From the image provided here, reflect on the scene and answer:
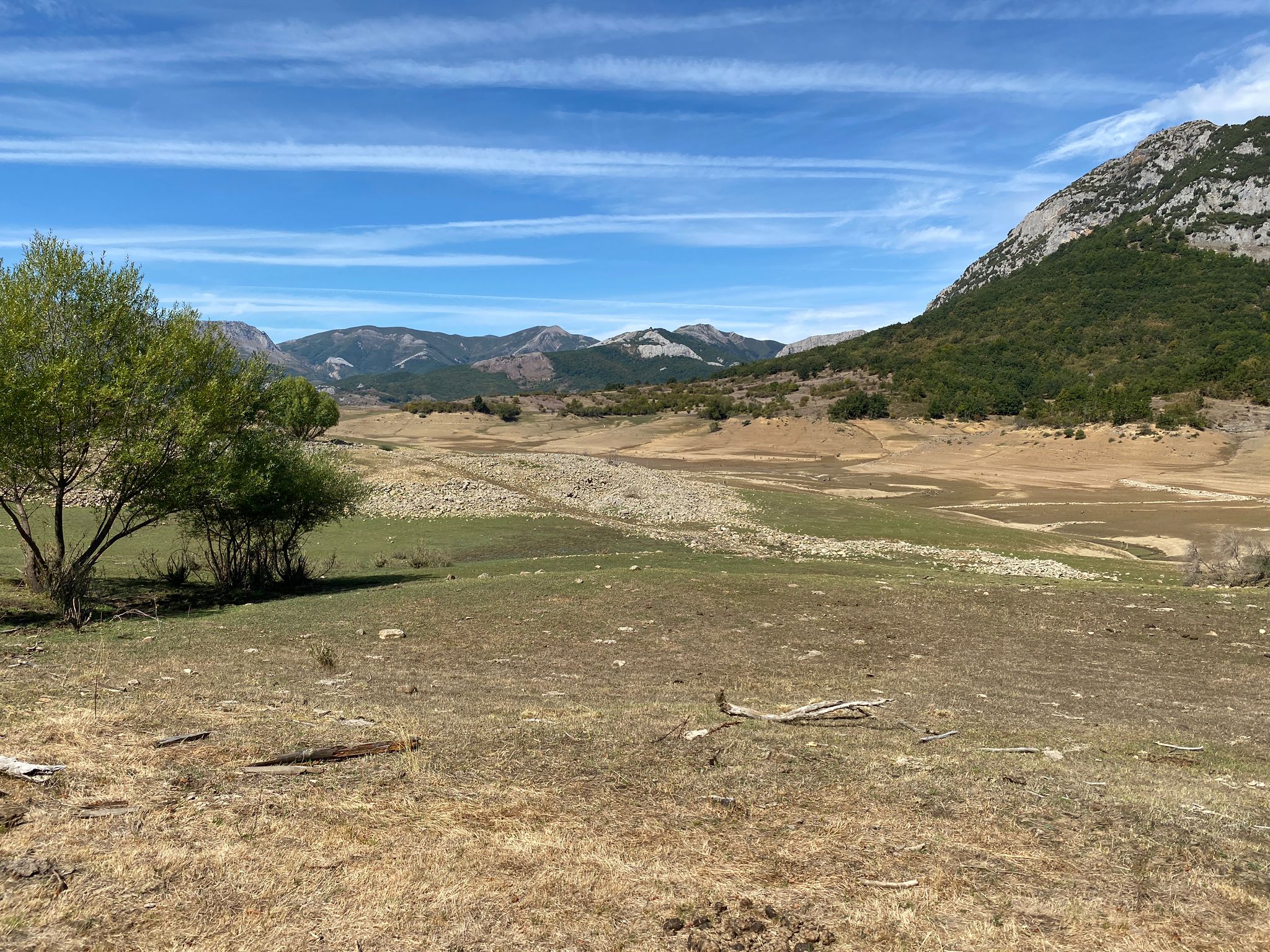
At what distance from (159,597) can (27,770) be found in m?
15.8

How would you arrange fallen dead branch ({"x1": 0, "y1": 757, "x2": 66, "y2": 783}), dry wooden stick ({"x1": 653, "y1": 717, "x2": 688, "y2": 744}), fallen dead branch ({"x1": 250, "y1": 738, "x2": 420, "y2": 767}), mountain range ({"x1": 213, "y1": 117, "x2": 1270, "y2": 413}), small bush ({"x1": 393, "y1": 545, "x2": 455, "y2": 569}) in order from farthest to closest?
mountain range ({"x1": 213, "y1": 117, "x2": 1270, "y2": 413}) → small bush ({"x1": 393, "y1": 545, "x2": 455, "y2": 569}) → dry wooden stick ({"x1": 653, "y1": 717, "x2": 688, "y2": 744}) → fallen dead branch ({"x1": 250, "y1": 738, "x2": 420, "y2": 767}) → fallen dead branch ({"x1": 0, "y1": 757, "x2": 66, "y2": 783})

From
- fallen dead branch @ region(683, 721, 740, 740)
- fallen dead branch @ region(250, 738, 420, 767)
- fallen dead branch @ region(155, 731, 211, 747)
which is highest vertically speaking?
fallen dead branch @ region(155, 731, 211, 747)

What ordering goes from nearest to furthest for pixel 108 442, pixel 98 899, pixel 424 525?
pixel 98 899 < pixel 108 442 < pixel 424 525

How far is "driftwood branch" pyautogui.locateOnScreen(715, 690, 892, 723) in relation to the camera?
1031cm

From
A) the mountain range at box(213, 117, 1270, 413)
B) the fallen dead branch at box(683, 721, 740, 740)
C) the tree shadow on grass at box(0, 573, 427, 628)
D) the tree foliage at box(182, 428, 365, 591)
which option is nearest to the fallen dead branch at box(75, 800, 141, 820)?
the fallen dead branch at box(683, 721, 740, 740)

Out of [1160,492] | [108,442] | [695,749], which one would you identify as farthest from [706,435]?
[695,749]

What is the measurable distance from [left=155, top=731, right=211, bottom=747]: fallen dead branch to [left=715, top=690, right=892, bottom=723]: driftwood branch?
6.11 metres

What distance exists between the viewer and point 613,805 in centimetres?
698

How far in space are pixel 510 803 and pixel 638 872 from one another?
158cm

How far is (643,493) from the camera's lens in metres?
51.7

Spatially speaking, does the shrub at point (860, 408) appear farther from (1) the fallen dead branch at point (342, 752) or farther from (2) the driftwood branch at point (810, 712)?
(1) the fallen dead branch at point (342, 752)

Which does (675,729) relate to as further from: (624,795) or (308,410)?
(308,410)

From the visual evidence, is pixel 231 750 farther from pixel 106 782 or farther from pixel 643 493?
pixel 643 493

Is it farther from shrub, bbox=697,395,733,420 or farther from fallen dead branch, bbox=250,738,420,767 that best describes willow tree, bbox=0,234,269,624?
shrub, bbox=697,395,733,420
